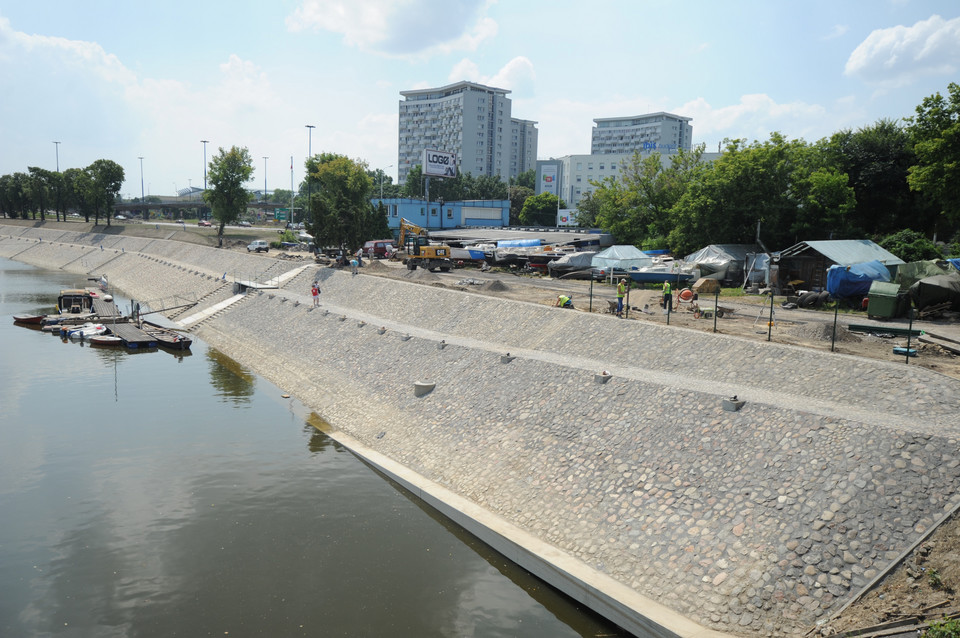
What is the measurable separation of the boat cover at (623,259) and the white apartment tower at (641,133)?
13319cm

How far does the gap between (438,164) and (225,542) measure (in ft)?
268

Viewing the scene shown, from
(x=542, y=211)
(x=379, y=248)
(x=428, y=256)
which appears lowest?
(x=428, y=256)

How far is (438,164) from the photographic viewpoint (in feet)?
306

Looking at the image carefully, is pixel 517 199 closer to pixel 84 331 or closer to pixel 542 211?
pixel 542 211

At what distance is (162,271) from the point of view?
221 feet

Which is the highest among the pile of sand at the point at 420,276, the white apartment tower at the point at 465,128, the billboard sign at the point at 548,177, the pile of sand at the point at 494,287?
the white apartment tower at the point at 465,128

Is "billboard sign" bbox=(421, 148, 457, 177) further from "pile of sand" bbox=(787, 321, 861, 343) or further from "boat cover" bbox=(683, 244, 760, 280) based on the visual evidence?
"pile of sand" bbox=(787, 321, 861, 343)

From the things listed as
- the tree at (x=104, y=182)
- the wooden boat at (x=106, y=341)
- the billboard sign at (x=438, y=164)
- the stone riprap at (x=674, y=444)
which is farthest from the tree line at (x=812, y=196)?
the tree at (x=104, y=182)

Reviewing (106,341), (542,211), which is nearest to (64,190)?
(542,211)

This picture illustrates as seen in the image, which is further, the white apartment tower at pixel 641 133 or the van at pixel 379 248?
the white apartment tower at pixel 641 133

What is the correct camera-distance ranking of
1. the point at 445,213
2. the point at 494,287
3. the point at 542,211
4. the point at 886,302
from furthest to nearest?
the point at 542,211 → the point at 445,213 → the point at 494,287 → the point at 886,302

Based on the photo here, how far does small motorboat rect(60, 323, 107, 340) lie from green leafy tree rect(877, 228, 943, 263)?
51.2 meters

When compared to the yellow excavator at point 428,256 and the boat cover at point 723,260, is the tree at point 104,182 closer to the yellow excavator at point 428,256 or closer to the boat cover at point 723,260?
the yellow excavator at point 428,256

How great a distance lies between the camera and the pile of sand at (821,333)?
23906mm
